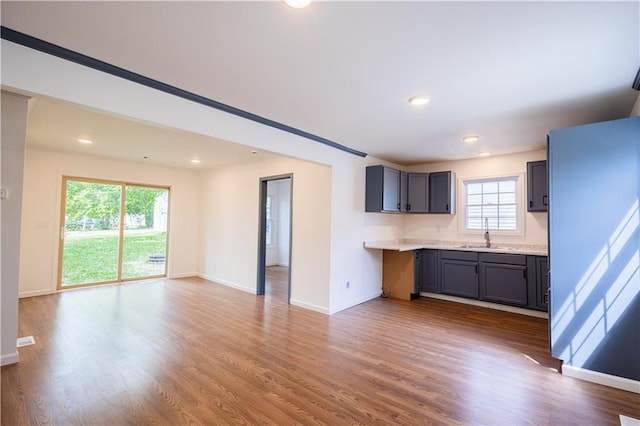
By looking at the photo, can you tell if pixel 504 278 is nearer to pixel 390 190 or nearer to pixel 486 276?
pixel 486 276

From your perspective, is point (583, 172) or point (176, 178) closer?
point (583, 172)

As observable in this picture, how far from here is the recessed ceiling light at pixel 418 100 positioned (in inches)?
108

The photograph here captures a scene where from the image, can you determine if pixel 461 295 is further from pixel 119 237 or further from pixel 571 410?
pixel 119 237

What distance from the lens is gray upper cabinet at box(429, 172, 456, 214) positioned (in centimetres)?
535

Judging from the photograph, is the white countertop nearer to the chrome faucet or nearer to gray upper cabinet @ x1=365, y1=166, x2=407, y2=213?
the chrome faucet

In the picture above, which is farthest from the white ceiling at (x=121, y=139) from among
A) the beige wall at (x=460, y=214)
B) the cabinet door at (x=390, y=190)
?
the beige wall at (x=460, y=214)

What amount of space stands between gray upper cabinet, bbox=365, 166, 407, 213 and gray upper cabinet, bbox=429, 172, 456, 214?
0.69 metres

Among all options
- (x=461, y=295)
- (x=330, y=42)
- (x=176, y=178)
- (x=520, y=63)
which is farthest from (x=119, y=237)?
(x=520, y=63)

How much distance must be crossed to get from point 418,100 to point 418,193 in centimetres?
305

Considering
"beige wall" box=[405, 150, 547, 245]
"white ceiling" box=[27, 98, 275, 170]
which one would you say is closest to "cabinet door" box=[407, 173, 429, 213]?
"beige wall" box=[405, 150, 547, 245]

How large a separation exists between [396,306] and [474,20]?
13.4ft

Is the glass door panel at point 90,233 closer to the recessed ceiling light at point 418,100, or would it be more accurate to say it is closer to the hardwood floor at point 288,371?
the hardwood floor at point 288,371

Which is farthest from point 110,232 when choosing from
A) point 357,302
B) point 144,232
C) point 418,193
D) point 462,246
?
point 462,246

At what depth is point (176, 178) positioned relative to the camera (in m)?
6.87
